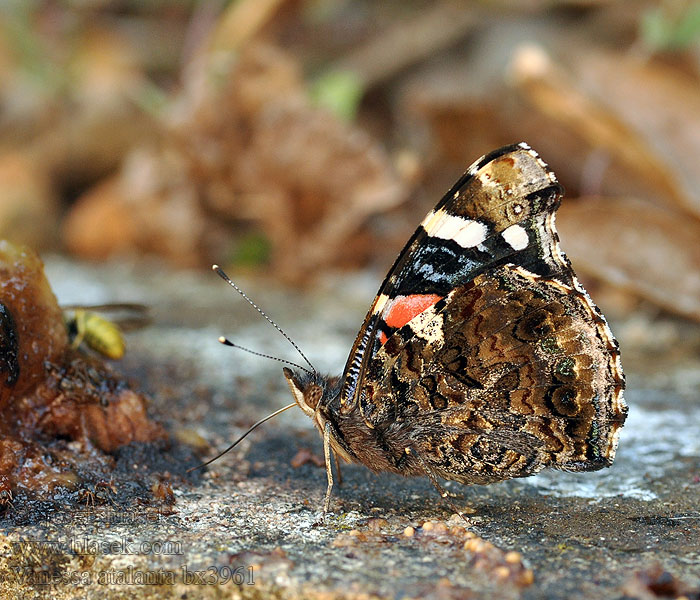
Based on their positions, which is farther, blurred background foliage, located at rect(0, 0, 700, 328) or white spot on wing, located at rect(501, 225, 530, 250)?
blurred background foliage, located at rect(0, 0, 700, 328)

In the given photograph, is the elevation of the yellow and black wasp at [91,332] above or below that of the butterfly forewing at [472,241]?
below

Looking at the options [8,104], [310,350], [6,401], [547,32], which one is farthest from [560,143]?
[8,104]

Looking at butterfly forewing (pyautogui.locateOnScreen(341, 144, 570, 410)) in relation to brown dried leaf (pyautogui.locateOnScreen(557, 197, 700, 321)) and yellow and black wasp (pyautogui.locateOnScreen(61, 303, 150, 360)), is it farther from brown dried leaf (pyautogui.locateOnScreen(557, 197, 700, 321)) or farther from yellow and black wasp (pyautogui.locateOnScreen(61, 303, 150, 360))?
brown dried leaf (pyautogui.locateOnScreen(557, 197, 700, 321))

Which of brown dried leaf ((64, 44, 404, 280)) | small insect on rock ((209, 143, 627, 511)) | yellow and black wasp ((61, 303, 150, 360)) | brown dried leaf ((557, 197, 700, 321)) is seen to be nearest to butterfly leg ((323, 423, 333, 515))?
small insect on rock ((209, 143, 627, 511))

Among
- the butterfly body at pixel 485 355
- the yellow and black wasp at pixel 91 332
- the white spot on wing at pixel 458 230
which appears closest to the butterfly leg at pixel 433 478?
the butterfly body at pixel 485 355

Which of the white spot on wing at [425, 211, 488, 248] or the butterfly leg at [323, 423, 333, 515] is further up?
the white spot on wing at [425, 211, 488, 248]

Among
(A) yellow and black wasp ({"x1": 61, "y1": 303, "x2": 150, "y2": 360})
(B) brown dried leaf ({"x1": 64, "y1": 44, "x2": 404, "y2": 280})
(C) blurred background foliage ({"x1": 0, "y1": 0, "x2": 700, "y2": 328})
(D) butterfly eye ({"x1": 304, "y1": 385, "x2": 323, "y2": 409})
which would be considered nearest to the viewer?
(D) butterfly eye ({"x1": 304, "y1": 385, "x2": 323, "y2": 409})

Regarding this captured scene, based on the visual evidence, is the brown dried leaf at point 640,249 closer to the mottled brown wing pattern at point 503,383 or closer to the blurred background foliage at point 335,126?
the blurred background foliage at point 335,126

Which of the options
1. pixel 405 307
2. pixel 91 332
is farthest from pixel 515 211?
pixel 91 332

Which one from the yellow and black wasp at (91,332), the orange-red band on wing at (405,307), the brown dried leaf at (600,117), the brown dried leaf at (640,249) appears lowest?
the yellow and black wasp at (91,332)
